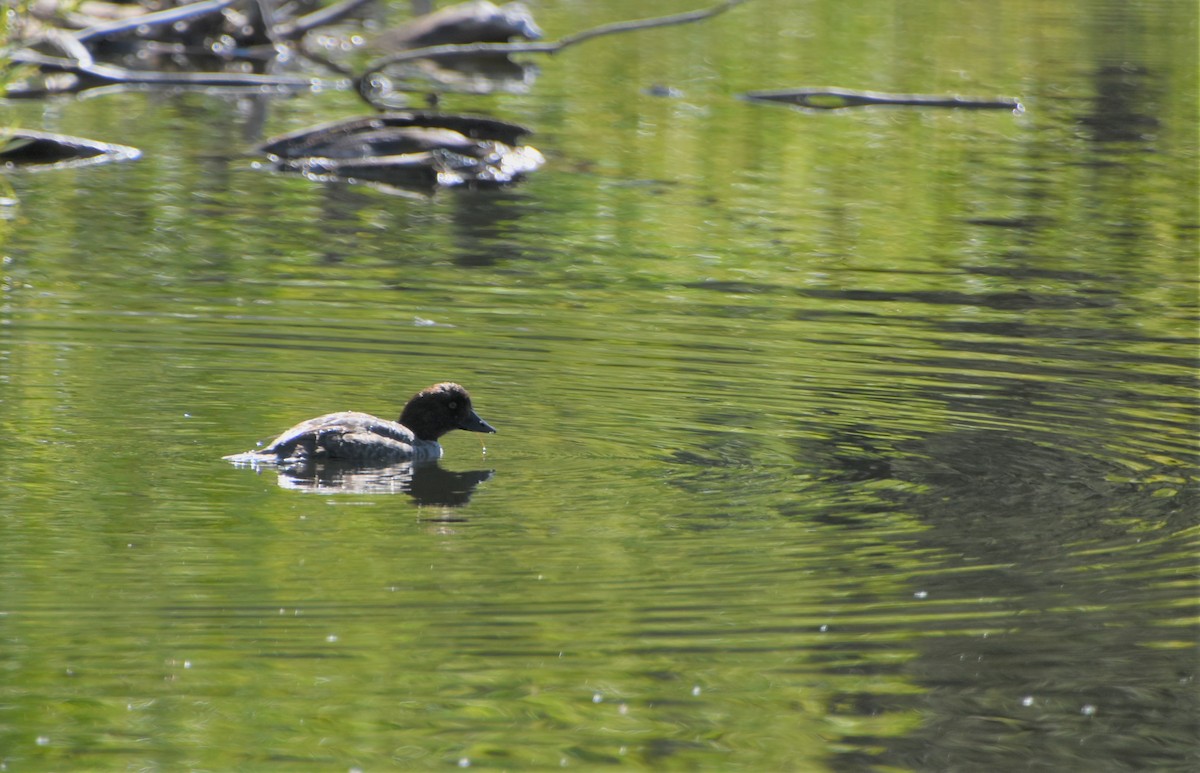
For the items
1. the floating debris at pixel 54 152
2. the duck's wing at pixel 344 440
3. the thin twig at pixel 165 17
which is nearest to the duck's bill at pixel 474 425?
the duck's wing at pixel 344 440

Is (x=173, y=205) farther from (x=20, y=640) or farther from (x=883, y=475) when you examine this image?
(x=20, y=640)

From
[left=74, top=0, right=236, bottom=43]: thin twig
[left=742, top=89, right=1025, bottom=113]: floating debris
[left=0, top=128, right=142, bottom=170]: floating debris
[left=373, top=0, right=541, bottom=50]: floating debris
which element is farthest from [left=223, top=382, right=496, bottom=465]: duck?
[left=373, top=0, right=541, bottom=50]: floating debris

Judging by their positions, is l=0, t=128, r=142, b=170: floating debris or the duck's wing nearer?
the duck's wing

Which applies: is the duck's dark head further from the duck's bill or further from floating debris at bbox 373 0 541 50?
floating debris at bbox 373 0 541 50

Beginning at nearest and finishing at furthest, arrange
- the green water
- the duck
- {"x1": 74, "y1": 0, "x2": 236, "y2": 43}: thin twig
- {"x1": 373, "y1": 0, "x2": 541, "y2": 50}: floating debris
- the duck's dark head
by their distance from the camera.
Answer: the green water
the duck
the duck's dark head
{"x1": 74, "y1": 0, "x2": 236, "y2": 43}: thin twig
{"x1": 373, "y1": 0, "x2": 541, "y2": 50}: floating debris

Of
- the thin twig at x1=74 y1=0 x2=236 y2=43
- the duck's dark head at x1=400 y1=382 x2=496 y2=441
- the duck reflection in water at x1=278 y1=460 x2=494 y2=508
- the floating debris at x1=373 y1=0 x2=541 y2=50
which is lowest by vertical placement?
the duck reflection in water at x1=278 y1=460 x2=494 y2=508

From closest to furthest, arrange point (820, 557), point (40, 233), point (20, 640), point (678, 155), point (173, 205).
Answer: point (20, 640)
point (820, 557)
point (40, 233)
point (173, 205)
point (678, 155)

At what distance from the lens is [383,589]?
305 inches

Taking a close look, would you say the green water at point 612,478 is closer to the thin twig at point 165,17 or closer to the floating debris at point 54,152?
the floating debris at point 54,152

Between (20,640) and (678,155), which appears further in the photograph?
(678,155)

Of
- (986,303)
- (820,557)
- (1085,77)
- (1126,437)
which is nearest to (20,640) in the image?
(820,557)

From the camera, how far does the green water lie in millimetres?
6844

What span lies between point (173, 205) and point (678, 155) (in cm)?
673

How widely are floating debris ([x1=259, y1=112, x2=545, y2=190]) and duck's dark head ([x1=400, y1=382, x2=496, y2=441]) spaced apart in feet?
33.9
